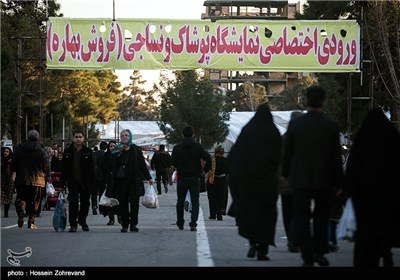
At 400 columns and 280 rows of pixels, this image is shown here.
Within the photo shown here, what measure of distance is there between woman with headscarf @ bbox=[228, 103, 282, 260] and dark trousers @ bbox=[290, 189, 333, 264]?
1051 millimetres

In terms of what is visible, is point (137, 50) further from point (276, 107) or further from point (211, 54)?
point (276, 107)

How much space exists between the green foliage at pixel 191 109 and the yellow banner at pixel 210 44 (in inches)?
2018

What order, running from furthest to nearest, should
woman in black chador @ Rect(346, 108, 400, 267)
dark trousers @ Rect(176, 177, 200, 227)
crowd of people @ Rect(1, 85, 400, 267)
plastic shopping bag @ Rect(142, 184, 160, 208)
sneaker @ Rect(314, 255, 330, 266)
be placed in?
plastic shopping bag @ Rect(142, 184, 160, 208), dark trousers @ Rect(176, 177, 200, 227), sneaker @ Rect(314, 255, 330, 266), crowd of people @ Rect(1, 85, 400, 267), woman in black chador @ Rect(346, 108, 400, 267)

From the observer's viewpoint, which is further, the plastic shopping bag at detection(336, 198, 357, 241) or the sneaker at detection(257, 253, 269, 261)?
the sneaker at detection(257, 253, 269, 261)

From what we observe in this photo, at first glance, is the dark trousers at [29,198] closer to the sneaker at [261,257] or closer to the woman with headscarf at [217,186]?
the woman with headscarf at [217,186]

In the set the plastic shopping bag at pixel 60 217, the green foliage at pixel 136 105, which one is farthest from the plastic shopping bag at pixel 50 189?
the green foliage at pixel 136 105

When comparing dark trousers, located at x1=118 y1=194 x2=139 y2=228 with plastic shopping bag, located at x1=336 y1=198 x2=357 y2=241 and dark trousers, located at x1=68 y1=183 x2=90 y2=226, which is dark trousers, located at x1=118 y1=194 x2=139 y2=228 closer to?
dark trousers, located at x1=68 y1=183 x2=90 y2=226

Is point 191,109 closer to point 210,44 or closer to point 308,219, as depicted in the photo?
point 210,44

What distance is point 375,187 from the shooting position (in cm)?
1052

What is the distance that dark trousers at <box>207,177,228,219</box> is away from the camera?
Answer: 23.2 metres

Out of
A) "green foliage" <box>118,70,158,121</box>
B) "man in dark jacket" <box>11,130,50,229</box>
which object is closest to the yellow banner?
"man in dark jacket" <box>11,130,50,229</box>

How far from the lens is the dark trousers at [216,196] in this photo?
76.0 feet

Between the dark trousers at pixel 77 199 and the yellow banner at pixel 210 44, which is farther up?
the yellow banner at pixel 210 44

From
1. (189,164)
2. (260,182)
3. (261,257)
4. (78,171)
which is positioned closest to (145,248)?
(261,257)
